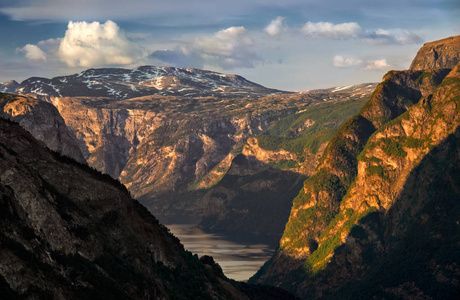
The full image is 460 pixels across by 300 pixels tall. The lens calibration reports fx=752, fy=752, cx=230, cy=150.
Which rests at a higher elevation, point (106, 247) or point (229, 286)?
point (106, 247)

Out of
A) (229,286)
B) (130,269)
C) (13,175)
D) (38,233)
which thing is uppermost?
(13,175)

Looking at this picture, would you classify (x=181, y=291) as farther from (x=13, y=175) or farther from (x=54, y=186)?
(x=13, y=175)

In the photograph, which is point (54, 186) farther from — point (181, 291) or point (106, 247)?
point (181, 291)

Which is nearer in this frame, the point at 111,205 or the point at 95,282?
the point at 95,282

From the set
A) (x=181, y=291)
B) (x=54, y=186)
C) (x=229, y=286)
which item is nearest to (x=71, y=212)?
(x=54, y=186)

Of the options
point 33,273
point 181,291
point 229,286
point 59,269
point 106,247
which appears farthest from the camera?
point 229,286

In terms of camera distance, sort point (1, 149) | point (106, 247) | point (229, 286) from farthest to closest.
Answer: point (229, 286) → point (106, 247) → point (1, 149)

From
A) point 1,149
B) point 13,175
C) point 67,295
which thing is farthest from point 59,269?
point 1,149
